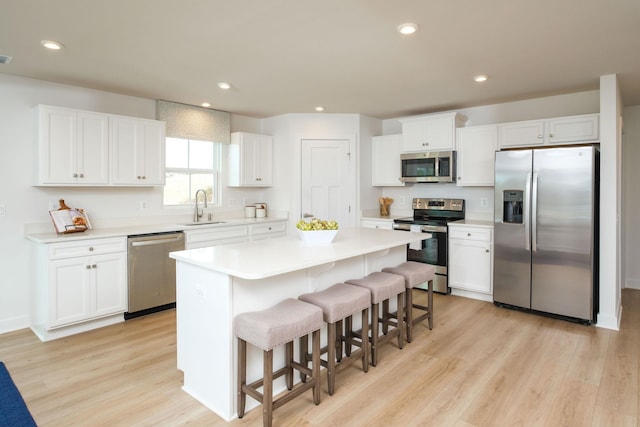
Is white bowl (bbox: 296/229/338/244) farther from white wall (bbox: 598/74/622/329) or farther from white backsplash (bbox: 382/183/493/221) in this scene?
white backsplash (bbox: 382/183/493/221)

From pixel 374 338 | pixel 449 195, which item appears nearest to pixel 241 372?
pixel 374 338

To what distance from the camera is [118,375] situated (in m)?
2.65

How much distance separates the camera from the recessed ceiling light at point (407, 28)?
245 cm

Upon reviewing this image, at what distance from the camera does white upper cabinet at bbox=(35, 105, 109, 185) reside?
11.2ft

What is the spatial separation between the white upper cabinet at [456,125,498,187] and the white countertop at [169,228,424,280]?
1.73 meters

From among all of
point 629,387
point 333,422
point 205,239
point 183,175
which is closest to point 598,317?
point 629,387

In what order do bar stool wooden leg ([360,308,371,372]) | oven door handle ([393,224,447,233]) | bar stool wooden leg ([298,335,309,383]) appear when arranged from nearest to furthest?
bar stool wooden leg ([298,335,309,383]) → bar stool wooden leg ([360,308,371,372]) → oven door handle ([393,224,447,233])

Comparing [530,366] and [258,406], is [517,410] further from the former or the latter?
[258,406]

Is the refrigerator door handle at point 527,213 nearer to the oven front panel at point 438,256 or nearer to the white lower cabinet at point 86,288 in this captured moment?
the oven front panel at point 438,256

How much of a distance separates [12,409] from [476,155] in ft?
15.2

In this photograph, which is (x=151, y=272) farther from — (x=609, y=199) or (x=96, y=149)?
(x=609, y=199)

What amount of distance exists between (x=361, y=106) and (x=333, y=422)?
3741mm

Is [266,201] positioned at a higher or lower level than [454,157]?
lower

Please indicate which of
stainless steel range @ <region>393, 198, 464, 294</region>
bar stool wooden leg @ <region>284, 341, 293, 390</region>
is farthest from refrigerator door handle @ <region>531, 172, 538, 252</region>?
bar stool wooden leg @ <region>284, 341, 293, 390</region>
